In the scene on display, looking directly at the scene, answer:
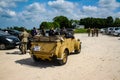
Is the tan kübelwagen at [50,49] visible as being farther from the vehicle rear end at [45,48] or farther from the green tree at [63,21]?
the green tree at [63,21]

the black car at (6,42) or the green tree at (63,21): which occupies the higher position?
the green tree at (63,21)

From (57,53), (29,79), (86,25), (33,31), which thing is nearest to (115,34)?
(33,31)

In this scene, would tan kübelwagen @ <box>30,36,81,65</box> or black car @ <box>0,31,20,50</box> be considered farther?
black car @ <box>0,31,20,50</box>

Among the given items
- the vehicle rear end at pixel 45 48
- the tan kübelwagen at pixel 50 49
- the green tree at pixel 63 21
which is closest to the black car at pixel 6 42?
the tan kübelwagen at pixel 50 49

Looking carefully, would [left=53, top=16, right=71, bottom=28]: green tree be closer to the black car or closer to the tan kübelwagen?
the black car

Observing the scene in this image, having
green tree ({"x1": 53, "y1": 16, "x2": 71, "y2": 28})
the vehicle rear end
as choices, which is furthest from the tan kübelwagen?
green tree ({"x1": 53, "y1": 16, "x2": 71, "y2": 28})

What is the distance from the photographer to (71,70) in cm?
904

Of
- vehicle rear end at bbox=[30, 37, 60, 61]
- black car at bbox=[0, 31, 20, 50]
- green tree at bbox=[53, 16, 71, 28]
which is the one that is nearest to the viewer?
vehicle rear end at bbox=[30, 37, 60, 61]

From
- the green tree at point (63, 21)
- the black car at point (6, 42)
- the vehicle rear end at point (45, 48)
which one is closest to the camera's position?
the vehicle rear end at point (45, 48)

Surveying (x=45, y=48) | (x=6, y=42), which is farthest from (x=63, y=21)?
(x=45, y=48)

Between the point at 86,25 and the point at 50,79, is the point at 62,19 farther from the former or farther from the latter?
the point at 50,79

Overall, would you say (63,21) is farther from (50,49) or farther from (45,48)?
(50,49)

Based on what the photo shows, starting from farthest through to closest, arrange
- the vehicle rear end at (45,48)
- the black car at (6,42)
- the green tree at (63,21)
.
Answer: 1. the green tree at (63,21)
2. the black car at (6,42)
3. the vehicle rear end at (45,48)

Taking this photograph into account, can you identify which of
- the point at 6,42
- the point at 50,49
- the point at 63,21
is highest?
the point at 63,21
